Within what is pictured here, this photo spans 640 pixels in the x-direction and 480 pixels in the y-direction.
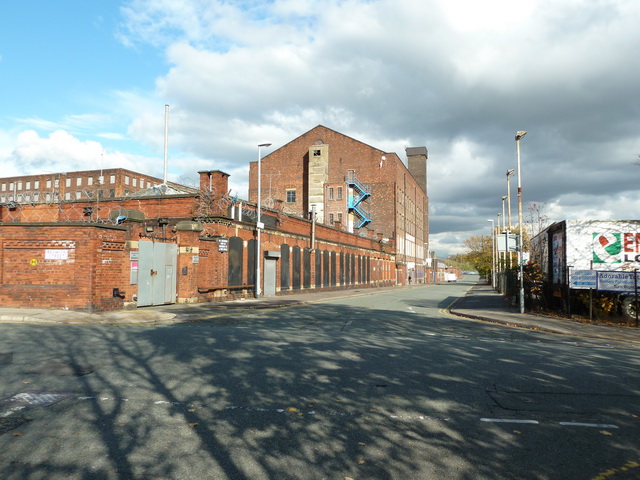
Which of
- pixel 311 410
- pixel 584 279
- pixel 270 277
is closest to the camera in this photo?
pixel 311 410

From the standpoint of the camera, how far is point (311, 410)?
5680 millimetres

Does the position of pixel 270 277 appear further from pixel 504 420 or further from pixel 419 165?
pixel 419 165

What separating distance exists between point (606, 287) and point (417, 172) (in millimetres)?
84291

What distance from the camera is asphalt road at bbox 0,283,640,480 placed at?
4.17 m

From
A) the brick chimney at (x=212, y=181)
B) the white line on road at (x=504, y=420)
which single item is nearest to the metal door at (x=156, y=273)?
the brick chimney at (x=212, y=181)

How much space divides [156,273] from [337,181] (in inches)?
1767

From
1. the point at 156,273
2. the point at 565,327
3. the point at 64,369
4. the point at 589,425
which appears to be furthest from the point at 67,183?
the point at 589,425

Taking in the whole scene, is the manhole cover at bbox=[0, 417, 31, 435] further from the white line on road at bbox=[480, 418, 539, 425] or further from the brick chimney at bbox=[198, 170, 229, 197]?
the brick chimney at bbox=[198, 170, 229, 197]

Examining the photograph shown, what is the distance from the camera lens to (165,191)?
1021 inches

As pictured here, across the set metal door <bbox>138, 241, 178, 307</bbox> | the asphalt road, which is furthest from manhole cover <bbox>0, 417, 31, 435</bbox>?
metal door <bbox>138, 241, 178, 307</bbox>

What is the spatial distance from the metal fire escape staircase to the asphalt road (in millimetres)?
52228

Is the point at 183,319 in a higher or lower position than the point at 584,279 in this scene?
lower

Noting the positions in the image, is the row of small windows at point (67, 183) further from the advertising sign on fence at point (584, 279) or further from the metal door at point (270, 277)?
the advertising sign on fence at point (584, 279)

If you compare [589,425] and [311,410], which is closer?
[589,425]
